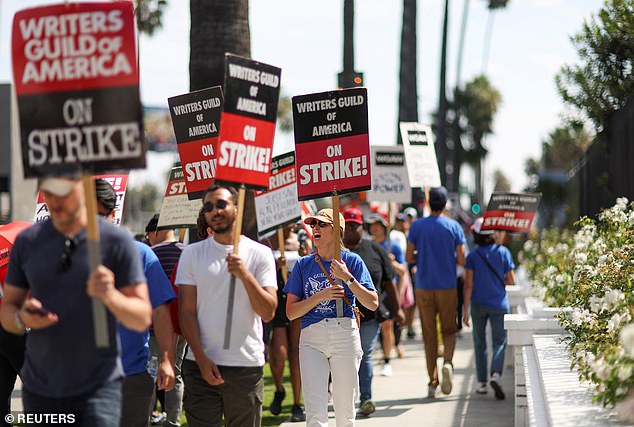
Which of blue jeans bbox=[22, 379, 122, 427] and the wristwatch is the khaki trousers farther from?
the wristwatch

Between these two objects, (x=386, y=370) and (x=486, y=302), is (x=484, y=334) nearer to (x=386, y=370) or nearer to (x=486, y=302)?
(x=486, y=302)

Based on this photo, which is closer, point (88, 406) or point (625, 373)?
point (88, 406)

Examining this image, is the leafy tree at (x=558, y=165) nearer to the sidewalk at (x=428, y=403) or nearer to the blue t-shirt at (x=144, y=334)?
the sidewalk at (x=428, y=403)

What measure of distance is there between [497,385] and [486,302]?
941 millimetres

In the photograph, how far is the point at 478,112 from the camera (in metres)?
84.5

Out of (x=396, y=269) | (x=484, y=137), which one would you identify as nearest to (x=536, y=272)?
(x=396, y=269)

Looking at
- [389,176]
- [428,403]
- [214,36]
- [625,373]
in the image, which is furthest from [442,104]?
[625,373]

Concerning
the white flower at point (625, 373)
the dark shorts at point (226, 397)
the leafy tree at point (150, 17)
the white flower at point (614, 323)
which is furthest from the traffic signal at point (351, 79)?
the leafy tree at point (150, 17)

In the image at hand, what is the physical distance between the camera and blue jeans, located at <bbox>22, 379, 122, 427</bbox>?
509 cm

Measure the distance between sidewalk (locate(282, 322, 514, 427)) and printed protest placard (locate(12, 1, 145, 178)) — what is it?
5.92 m

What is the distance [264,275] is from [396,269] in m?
9.08

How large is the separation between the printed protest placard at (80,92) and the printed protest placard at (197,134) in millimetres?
3186

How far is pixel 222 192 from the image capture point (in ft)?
21.1

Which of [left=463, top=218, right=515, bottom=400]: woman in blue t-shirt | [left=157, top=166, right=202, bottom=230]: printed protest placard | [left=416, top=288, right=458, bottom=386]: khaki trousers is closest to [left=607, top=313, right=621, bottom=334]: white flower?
[left=157, top=166, right=202, bottom=230]: printed protest placard
